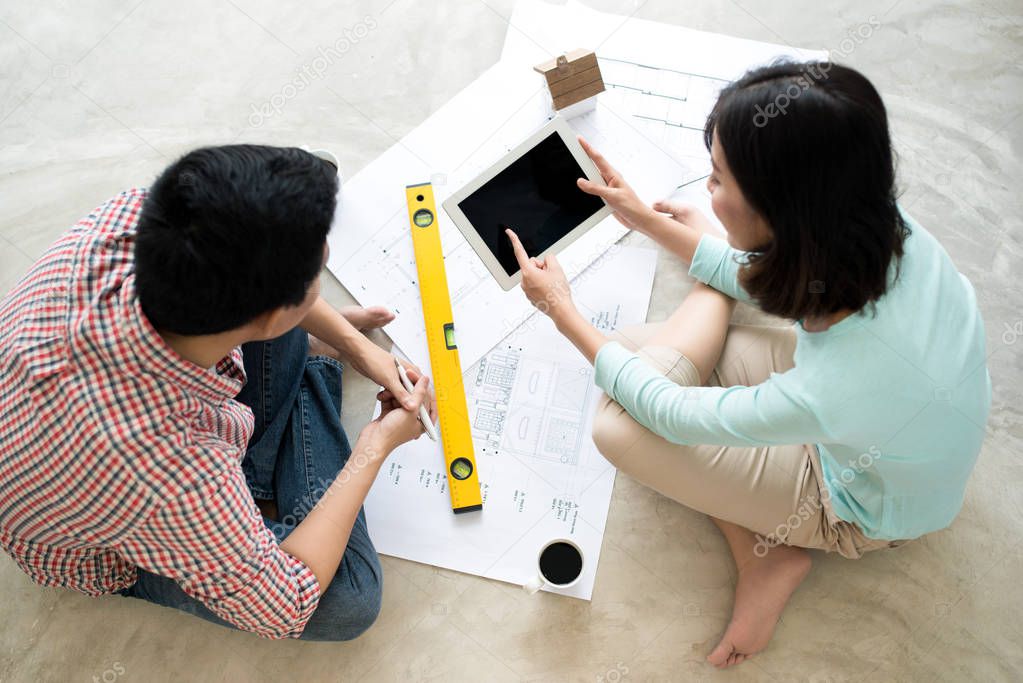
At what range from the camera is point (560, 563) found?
1392 mm

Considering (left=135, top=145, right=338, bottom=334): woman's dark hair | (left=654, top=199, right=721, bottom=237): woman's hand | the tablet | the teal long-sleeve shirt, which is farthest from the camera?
(left=654, top=199, right=721, bottom=237): woman's hand

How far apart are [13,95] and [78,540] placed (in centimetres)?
118

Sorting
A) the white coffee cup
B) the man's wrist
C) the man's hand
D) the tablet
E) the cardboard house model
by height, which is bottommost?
the white coffee cup

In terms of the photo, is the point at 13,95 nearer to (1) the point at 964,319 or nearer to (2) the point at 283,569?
(2) the point at 283,569

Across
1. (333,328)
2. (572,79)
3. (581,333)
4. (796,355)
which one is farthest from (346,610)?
(572,79)

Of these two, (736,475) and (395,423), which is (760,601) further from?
(395,423)

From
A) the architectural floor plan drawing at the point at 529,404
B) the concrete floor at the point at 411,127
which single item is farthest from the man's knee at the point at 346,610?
the architectural floor plan drawing at the point at 529,404

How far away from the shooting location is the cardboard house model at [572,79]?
4.88 feet

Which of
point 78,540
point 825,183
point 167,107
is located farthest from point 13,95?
point 825,183

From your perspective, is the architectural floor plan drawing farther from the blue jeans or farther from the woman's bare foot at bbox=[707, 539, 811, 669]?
the woman's bare foot at bbox=[707, 539, 811, 669]

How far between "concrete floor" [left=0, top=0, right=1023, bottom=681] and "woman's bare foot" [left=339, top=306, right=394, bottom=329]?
0.14 meters

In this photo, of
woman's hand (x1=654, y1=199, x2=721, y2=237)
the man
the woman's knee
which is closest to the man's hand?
the man

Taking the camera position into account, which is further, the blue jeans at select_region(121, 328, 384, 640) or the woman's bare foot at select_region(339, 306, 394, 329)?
the woman's bare foot at select_region(339, 306, 394, 329)

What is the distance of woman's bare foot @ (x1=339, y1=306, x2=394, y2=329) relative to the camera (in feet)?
4.94
